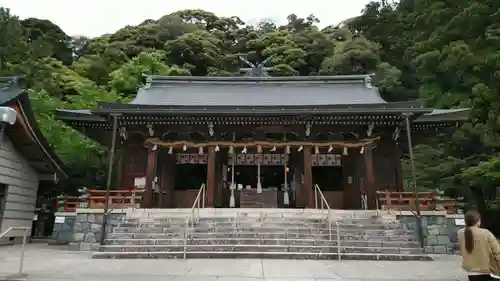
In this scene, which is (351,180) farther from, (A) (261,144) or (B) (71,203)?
(B) (71,203)

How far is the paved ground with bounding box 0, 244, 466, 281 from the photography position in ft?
22.0

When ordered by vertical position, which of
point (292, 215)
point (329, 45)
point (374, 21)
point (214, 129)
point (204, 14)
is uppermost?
point (204, 14)

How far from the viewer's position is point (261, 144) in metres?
15.3

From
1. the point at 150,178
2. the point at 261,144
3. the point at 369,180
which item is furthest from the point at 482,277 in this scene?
the point at 150,178

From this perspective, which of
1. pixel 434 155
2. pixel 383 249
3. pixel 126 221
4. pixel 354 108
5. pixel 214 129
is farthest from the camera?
pixel 434 155

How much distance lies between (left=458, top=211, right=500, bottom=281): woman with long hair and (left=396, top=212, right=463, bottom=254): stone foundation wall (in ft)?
26.0

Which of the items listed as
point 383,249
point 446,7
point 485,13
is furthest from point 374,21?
point 383,249

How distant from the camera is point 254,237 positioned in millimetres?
10625

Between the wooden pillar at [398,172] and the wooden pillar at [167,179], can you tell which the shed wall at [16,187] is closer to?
the wooden pillar at [167,179]

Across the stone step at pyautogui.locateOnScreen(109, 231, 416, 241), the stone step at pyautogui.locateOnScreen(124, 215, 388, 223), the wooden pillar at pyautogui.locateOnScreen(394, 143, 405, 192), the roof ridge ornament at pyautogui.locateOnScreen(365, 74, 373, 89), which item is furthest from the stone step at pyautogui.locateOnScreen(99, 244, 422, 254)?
the roof ridge ornament at pyautogui.locateOnScreen(365, 74, 373, 89)

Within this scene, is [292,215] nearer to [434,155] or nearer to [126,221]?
[126,221]

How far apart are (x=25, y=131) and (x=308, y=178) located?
10.7 m

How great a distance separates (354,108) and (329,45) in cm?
3031

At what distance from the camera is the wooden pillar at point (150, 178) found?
14.6m
